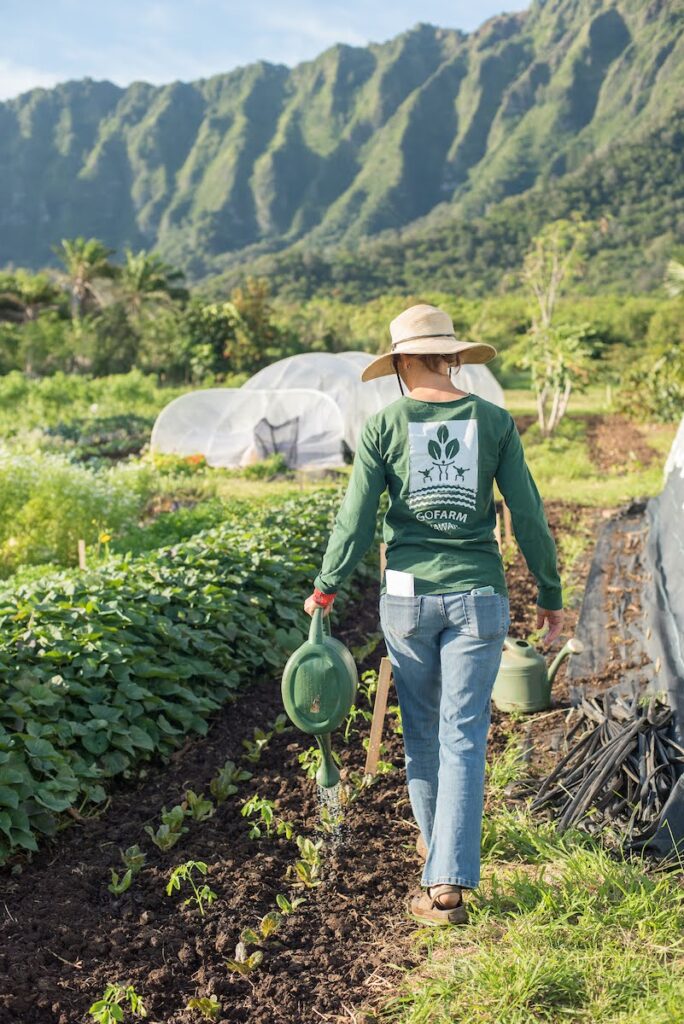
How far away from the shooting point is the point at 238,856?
10.6 ft

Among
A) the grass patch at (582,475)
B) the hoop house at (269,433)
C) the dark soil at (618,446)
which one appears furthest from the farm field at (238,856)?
the hoop house at (269,433)

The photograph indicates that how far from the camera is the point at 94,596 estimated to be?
4238mm

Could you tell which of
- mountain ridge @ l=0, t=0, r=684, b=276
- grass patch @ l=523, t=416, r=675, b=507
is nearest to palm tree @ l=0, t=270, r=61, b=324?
grass patch @ l=523, t=416, r=675, b=507

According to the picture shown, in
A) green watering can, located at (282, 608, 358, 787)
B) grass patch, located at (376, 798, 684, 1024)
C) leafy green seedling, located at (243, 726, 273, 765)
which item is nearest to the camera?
grass patch, located at (376, 798, 684, 1024)

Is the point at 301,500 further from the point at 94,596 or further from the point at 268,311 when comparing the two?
the point at 268,311

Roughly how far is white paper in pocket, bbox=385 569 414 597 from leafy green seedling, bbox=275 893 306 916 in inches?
40.5

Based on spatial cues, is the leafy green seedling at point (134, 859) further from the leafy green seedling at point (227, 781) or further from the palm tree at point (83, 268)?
the palm tree at point (83, 268)

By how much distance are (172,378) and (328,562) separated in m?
27.3

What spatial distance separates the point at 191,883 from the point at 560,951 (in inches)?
47.3

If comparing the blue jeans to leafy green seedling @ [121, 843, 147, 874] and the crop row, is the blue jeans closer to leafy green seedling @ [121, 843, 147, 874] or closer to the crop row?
leafy green seedling @ [121, 843, 147, 874]

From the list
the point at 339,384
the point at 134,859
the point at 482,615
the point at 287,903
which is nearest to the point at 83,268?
the point at 339,384

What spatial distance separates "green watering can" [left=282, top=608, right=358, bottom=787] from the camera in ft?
9.11

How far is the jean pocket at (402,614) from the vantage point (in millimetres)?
2574

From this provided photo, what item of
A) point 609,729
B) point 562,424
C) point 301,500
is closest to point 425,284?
point 562,424
